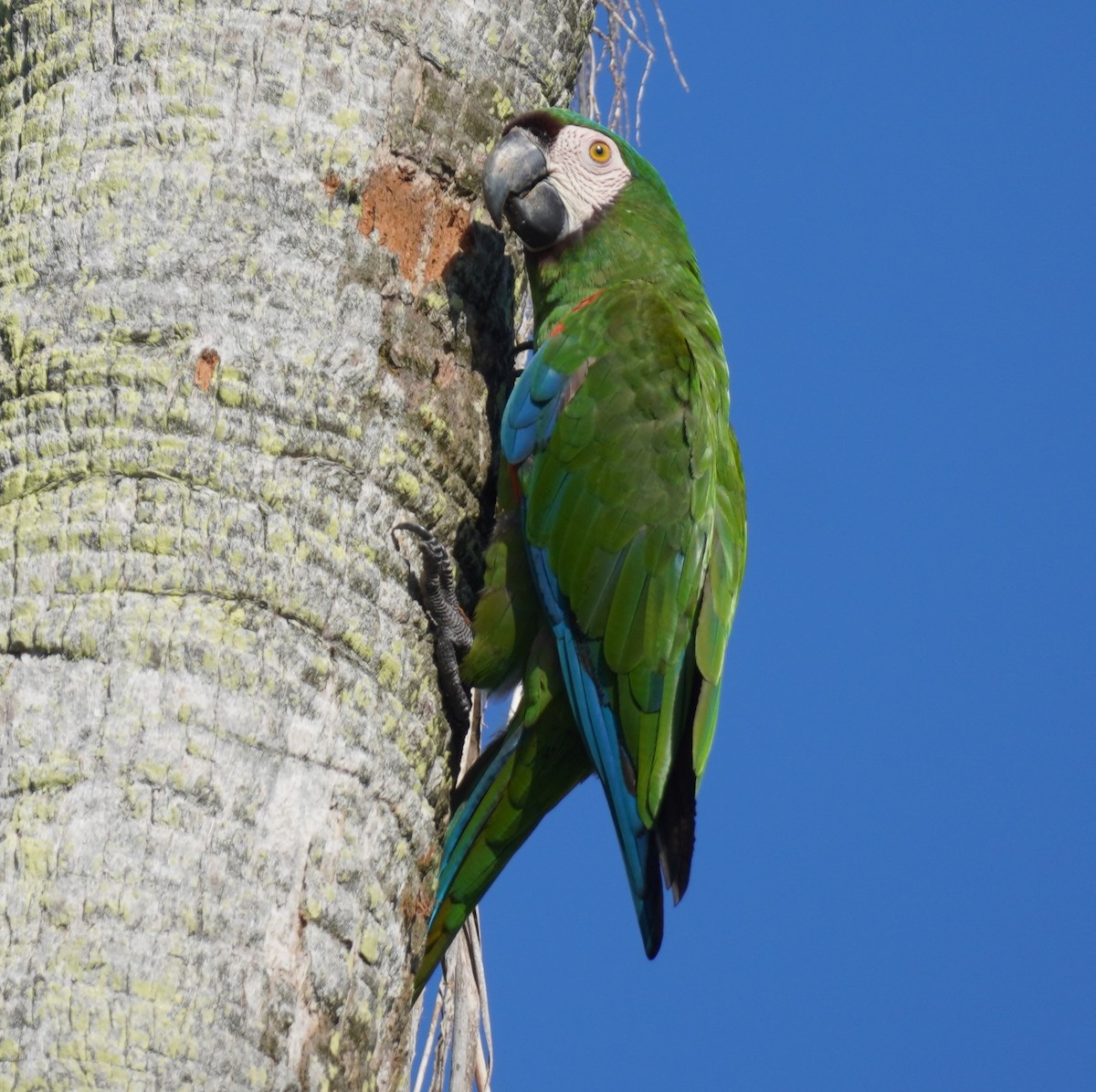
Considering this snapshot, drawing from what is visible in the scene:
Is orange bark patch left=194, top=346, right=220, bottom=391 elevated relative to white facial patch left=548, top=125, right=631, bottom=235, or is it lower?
lower

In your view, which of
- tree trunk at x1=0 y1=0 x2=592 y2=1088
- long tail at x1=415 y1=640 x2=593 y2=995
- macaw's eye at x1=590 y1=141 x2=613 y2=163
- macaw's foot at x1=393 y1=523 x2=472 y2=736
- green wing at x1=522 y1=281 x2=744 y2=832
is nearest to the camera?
tree trunk at x1=0 y1=0 x2=592 y2=1088

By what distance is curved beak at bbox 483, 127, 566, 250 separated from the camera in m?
2.53

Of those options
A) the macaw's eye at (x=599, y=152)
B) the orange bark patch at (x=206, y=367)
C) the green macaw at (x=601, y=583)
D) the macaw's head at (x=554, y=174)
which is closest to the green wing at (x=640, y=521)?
the green macaw at (x=601, y=583)

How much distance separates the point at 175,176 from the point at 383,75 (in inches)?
16.2

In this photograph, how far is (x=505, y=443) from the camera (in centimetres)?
255

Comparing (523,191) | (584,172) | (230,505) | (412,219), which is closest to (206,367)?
(230,505)

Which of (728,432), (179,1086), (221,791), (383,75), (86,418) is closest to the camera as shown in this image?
(179,1086)

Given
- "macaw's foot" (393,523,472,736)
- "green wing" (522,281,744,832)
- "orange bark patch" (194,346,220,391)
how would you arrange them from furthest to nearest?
"green wing" (522,281,744,832)
"macaw's foot" (393,523,472,736)
"orange bark patch" (194,346,220,391)

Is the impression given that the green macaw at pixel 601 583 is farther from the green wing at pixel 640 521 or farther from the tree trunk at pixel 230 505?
the tree trunk at pixel 230 505

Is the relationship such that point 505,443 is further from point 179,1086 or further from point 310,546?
point 179,1086

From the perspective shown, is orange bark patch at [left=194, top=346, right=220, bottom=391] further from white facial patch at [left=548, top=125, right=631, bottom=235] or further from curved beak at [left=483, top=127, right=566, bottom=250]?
white facial patch at [left=548, top=125, right=631, bottom=235]

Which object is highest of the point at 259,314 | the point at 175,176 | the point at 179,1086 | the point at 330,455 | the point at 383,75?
the point at 383,75

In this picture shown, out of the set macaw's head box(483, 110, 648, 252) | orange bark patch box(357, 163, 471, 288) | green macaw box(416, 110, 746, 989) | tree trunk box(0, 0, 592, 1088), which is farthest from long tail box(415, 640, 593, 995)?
macaw's head box(483, 110, 648, 252)

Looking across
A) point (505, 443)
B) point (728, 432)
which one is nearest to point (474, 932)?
point (505, 443)
